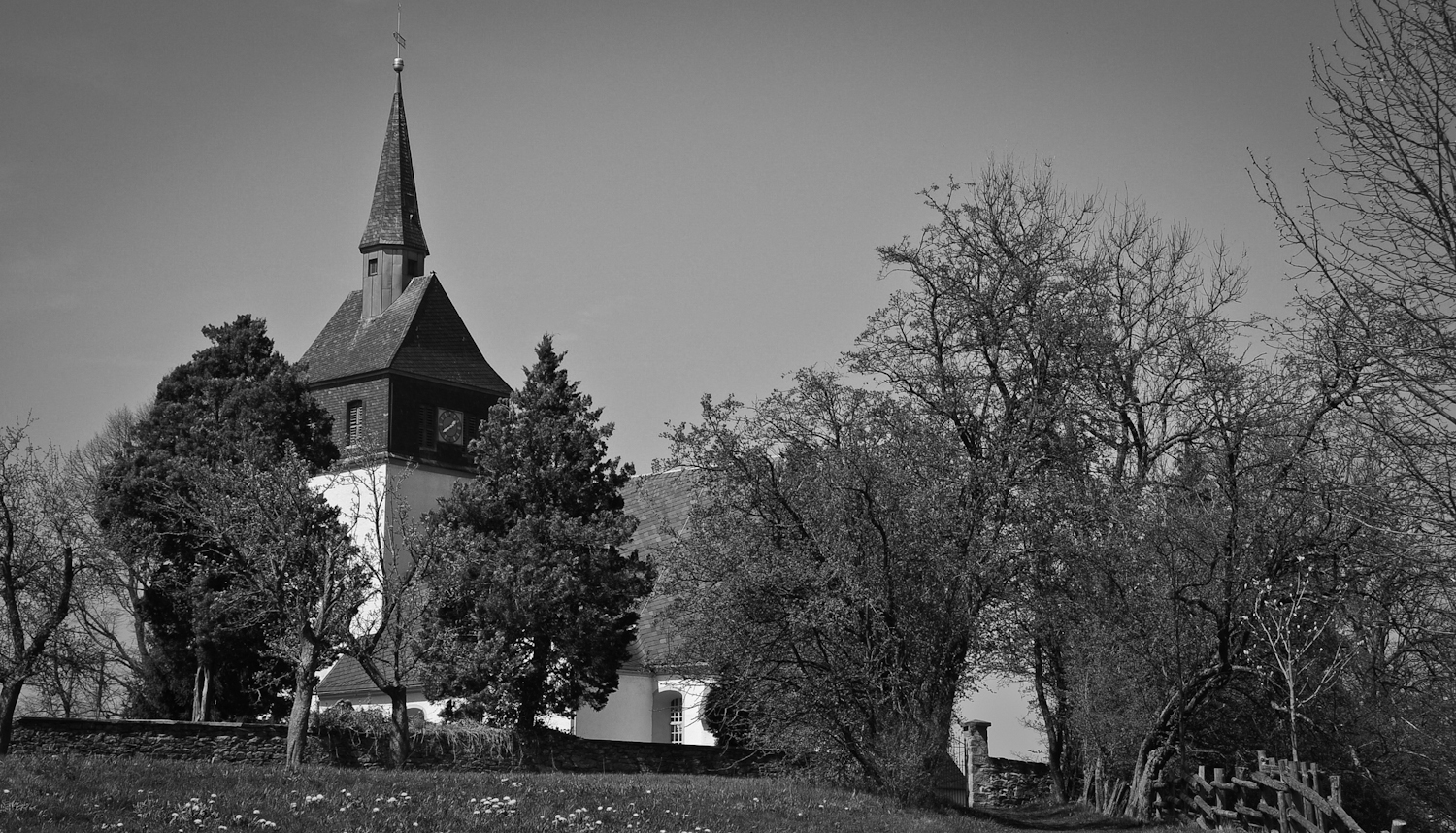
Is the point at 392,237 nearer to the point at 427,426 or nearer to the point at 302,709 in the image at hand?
the point at 427,426

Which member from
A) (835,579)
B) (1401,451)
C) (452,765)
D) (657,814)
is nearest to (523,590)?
(452,765)

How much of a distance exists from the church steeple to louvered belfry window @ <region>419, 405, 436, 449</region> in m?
5.23

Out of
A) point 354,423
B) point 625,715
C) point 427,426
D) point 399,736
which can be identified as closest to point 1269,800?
point 399,736

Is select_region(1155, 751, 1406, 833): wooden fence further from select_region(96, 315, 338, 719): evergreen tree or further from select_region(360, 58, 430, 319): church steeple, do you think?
select_region(360, 58, 430, 319): church steeple

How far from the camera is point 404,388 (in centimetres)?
4978

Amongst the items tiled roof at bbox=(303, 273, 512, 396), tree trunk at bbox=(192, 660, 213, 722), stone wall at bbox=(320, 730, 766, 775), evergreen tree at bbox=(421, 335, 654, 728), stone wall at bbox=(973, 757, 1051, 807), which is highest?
tiled roof at bbox=(303, 273, 512, 396)

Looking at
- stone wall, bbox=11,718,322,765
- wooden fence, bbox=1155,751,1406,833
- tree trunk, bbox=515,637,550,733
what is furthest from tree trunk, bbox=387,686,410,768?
wooden fence, bbox=1155,751,1406,833

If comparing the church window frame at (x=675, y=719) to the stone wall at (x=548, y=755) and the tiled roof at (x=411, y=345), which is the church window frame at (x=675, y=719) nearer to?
the stone wall at (x=548, y=755)

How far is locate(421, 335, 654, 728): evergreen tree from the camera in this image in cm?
3212

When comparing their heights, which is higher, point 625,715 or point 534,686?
point 534,686

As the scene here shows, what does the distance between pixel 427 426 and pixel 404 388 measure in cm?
147

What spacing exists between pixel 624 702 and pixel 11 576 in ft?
62.0

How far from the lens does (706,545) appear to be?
2328cm

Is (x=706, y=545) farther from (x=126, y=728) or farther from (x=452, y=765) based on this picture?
(x=126, y=728)
